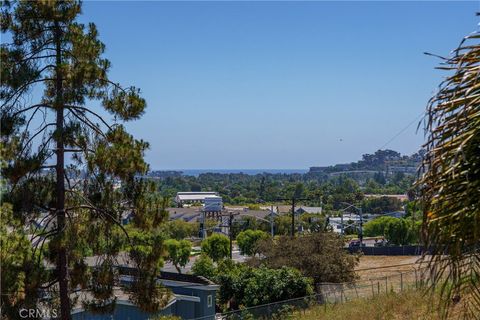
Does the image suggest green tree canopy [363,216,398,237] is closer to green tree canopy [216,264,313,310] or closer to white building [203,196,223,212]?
white building [203,196,223,212]

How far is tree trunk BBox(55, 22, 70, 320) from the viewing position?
10391 mm

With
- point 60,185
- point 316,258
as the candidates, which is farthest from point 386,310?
point 316,258

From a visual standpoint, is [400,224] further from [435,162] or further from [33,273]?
[435,162]

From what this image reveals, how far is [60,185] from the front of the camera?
1068cm

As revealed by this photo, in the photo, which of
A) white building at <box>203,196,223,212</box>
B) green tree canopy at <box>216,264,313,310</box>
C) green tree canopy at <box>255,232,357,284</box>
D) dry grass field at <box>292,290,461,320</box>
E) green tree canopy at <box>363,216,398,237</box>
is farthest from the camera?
white building at <box>203,196,223,212</box>

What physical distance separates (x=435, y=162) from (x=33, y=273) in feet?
28.0

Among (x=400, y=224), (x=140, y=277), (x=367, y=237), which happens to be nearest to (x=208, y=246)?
(x=400, y=224)

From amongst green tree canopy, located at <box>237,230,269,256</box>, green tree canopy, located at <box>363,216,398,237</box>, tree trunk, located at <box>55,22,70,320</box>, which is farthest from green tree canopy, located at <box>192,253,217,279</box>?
green tree canopy, located at <box>363,216,398,237</box>

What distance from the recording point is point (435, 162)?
2959mm

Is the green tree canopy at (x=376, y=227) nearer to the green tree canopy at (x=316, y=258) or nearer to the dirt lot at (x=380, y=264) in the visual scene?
the dirt lot at (x=380, y=264)

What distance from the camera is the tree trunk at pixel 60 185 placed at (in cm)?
1039

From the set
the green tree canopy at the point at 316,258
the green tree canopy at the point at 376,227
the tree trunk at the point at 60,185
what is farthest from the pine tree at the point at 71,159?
the green tree canopy at the point at 376,227

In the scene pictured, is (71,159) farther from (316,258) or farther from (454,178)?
(316,258)

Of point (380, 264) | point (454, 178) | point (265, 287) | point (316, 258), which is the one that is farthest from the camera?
point (380, 264)
